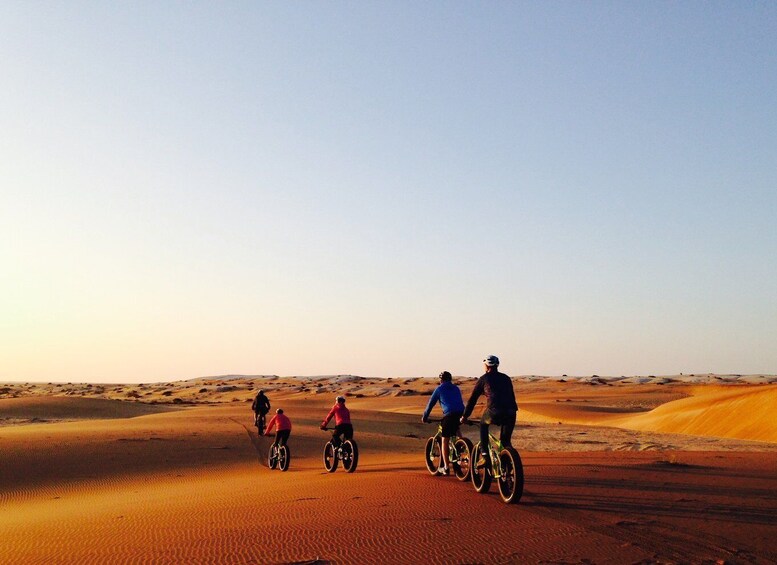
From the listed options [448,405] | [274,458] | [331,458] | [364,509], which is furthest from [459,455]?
[274,458]

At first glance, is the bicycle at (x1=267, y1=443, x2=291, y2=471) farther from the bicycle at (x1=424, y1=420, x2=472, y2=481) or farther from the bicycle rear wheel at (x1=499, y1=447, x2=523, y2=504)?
the bicycle rear wheel at (x1=499, y1=447, x2=523, y2=504)

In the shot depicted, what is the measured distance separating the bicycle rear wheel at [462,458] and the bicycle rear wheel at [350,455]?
437cm

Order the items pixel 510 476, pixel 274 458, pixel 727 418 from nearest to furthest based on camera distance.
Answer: pixel 510 476
pixel 274 458
pixel 727 418

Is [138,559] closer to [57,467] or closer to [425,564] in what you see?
[425,564]

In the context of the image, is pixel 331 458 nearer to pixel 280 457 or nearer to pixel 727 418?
pixel 280 457

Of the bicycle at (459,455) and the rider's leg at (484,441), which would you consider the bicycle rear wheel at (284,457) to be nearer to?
the bicycle at (459,455)

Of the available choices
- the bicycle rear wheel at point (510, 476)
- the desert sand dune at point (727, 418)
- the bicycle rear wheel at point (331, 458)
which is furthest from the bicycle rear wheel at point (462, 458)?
the desert sand dune at point (727, 418)

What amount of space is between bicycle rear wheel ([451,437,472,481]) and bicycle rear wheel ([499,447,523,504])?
7.78 feet

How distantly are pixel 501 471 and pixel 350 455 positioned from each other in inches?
301

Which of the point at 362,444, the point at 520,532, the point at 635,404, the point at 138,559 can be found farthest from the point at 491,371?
the point at 635,404

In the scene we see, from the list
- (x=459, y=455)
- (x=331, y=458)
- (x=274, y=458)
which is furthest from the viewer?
(x=274, y=458)

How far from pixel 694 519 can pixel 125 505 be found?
1021cm

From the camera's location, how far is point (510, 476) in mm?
11195

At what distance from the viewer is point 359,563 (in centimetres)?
792
